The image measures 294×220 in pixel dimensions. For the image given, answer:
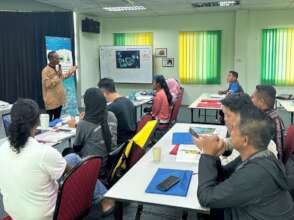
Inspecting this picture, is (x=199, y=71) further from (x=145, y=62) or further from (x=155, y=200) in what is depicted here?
(x=155, y=200)

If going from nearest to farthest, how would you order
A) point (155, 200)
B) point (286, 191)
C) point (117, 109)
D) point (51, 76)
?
point (286, 191)
point (155, 200)
point (117, 109)
point (51, 76)

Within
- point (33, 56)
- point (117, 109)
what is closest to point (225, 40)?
point (33, 56)

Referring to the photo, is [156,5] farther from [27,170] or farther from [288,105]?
[27,170]

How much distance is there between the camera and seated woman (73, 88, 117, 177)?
271cm

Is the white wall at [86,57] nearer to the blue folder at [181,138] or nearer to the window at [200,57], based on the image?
the window at [200,57]

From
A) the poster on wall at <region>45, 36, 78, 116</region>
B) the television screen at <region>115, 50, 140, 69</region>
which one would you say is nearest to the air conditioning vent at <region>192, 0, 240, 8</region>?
the television screen at <region>115, 50, 140, 69</region>

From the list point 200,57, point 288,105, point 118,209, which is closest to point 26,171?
point 118,209

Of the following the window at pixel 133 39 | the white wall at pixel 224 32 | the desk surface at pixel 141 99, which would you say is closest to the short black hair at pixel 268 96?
the desk surface at pixel 141 99

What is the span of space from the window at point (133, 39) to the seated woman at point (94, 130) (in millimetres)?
6608

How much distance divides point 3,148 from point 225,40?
25.0 ft

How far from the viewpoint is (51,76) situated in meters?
4.78

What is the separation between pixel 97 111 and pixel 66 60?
4.71m

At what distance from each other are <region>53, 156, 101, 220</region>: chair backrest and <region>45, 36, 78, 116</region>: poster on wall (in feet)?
14.8

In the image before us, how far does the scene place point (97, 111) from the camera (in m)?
2.70
